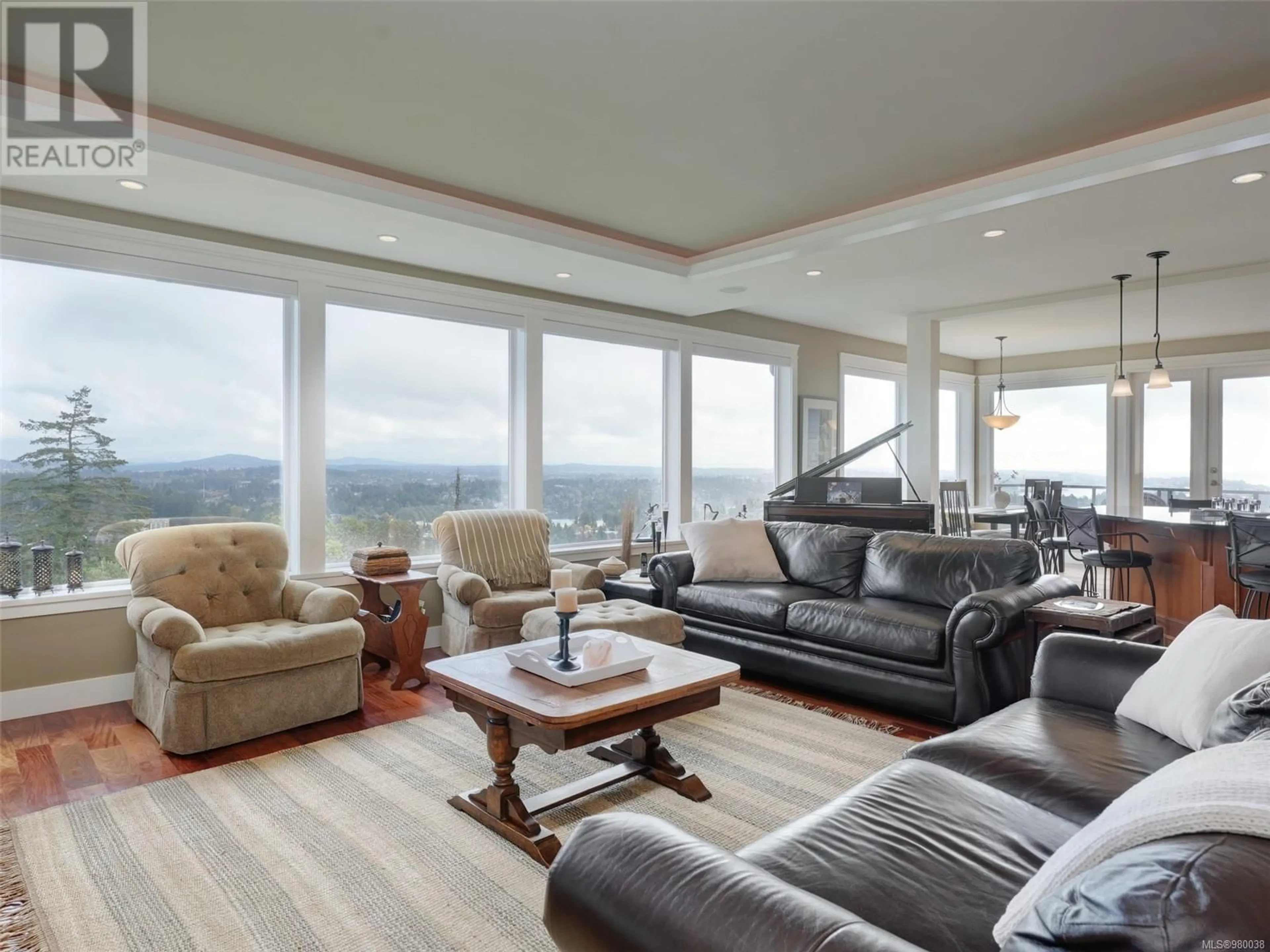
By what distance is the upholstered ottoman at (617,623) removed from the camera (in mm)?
3758

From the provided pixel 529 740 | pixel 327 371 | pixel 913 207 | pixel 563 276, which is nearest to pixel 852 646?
pixel 529 740

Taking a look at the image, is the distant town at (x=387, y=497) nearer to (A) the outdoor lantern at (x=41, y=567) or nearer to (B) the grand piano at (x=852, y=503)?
(A) the outdoor lantern at (x=41, y=567)

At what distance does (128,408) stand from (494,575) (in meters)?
2.23

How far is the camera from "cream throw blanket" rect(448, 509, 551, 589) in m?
4.63

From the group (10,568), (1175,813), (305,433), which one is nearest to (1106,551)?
(1175,813)

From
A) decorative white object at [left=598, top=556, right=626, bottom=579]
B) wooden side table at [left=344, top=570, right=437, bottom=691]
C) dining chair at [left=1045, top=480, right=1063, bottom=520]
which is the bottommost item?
wooden side table at [left=344, top=570, right=437, bottom=691]

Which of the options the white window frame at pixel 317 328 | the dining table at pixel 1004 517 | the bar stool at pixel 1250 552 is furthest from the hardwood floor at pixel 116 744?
the dining table at pixel 1004 517

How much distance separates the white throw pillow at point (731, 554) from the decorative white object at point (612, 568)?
54cm

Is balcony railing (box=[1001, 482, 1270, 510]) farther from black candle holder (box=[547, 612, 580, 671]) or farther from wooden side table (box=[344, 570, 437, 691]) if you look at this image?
black candle holder (box=[547, 612, 580, 671])

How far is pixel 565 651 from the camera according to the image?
270 cm

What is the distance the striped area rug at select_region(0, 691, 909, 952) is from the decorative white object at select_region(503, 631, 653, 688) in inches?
18.9

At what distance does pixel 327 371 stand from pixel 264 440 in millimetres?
→ 592

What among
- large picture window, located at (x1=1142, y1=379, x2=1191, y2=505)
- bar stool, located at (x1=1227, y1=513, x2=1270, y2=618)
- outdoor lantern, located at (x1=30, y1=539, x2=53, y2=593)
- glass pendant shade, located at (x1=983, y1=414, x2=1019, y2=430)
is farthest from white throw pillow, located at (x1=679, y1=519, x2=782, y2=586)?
large picture window, located at (x1=1142, y1=379, x2=1191, y2=505)

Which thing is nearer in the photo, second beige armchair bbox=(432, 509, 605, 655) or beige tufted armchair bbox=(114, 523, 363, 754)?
beige tufted armchair bbox=(114, 523, 363, 754)
